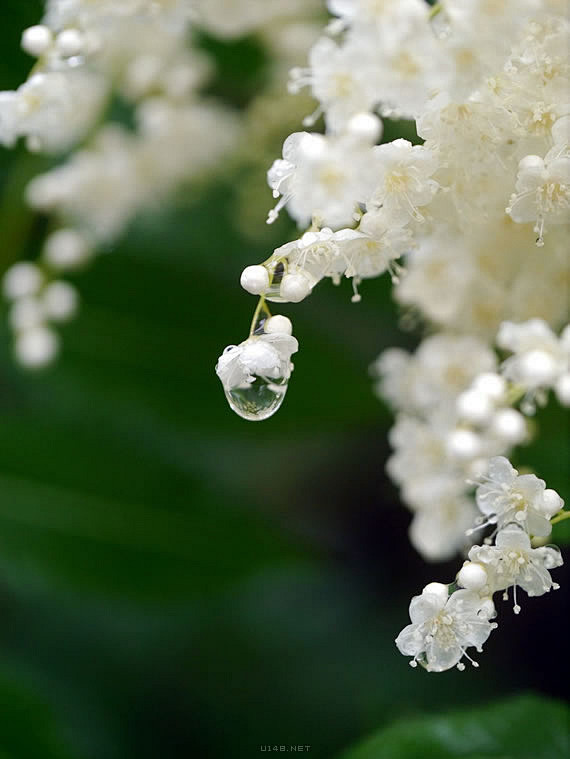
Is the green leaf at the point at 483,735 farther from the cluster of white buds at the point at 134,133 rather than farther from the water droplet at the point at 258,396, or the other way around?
the cluster of white buds at the point at 134,133

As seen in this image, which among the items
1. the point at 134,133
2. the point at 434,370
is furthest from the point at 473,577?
the point at 134,133

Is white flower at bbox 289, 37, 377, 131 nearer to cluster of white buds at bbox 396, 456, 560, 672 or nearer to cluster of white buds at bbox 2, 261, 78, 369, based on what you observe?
cluster of white buds at bbox 396, 456, 560, 672

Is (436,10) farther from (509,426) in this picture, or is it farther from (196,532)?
(196,532)

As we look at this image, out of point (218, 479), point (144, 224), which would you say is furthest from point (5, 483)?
point (144, 224)

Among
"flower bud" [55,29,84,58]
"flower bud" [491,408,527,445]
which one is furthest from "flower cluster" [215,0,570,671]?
"flower bud" [55,29,84,58]

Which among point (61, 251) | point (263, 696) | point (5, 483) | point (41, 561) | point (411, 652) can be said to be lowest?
point (411, 652)

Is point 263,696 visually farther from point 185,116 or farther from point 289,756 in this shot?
point 185,116
